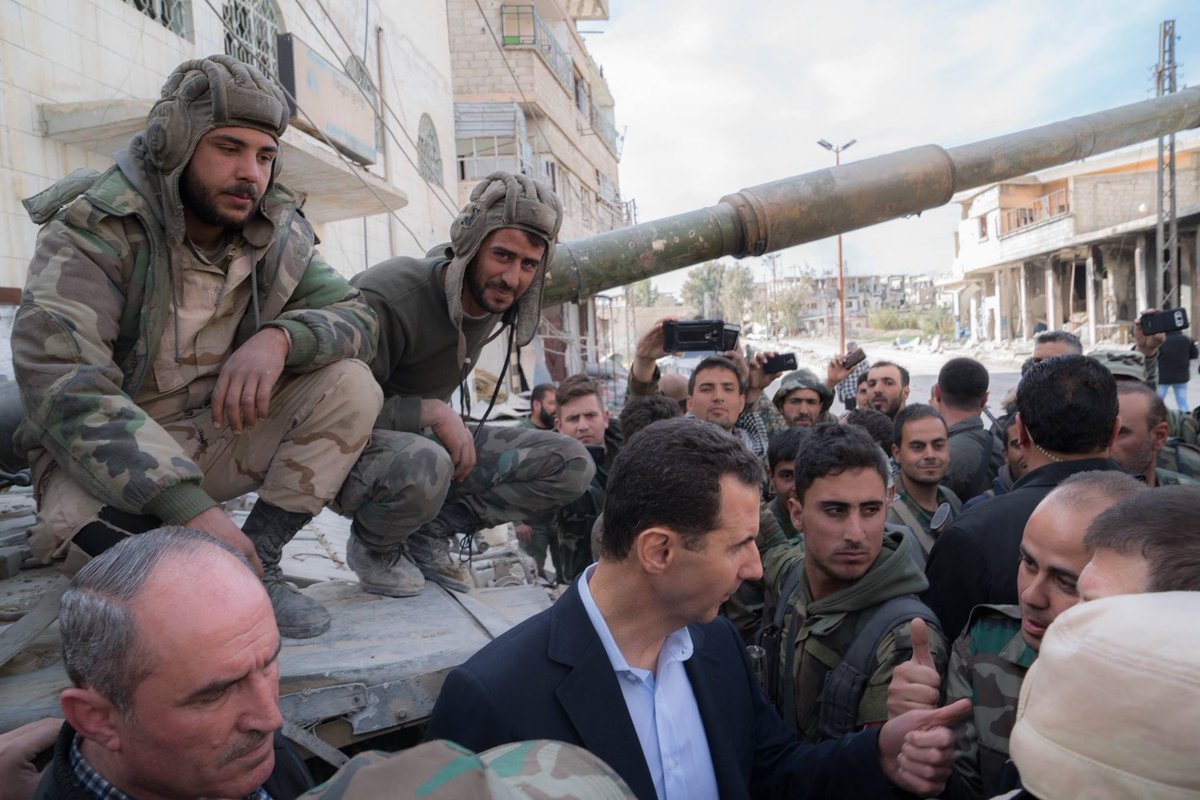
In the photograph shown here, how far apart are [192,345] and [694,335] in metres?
2.88

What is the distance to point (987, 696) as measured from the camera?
1.95m

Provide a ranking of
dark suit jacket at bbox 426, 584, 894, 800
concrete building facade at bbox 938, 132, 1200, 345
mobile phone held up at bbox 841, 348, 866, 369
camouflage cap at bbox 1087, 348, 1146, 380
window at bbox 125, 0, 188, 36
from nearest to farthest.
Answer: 1. dark suit jacket at bbox 426, 584, 894, 800
2. camouflage cap at bbox 1087, 348, 1146, 380
3. mobile phone held up at bbox 841, 348, 866, 369
4. window at bbox 125, 0, 188, 36
5. concrete building facade at bbox 938, 132, 1200, 345

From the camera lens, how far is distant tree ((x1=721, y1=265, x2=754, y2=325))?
273 feet

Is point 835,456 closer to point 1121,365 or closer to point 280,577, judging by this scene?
point 280,577

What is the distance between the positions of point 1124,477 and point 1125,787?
1391 millimetres

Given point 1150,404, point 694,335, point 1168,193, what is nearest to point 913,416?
point 1150,404

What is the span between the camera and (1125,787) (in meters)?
0.87

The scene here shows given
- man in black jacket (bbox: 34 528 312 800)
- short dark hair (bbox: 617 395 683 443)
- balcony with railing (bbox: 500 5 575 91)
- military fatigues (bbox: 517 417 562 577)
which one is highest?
balcony with railing (bbox: 500 5 575 91)

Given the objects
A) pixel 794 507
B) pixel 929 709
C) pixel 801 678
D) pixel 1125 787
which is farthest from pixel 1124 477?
pixel 1125 787

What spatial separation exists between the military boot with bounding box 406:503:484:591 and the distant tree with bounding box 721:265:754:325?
261 ft

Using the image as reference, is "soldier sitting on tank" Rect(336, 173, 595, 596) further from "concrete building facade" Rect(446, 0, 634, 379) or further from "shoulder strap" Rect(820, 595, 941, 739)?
"concrete building facade" Rect(446, 0, 634, 379)

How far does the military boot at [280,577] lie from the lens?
2375mm

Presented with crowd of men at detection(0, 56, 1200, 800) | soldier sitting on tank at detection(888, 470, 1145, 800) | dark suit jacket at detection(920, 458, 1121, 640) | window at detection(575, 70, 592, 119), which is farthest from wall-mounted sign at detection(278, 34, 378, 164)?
window at detection(575, 70, 592, 119)

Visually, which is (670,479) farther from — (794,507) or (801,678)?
(794,507)
